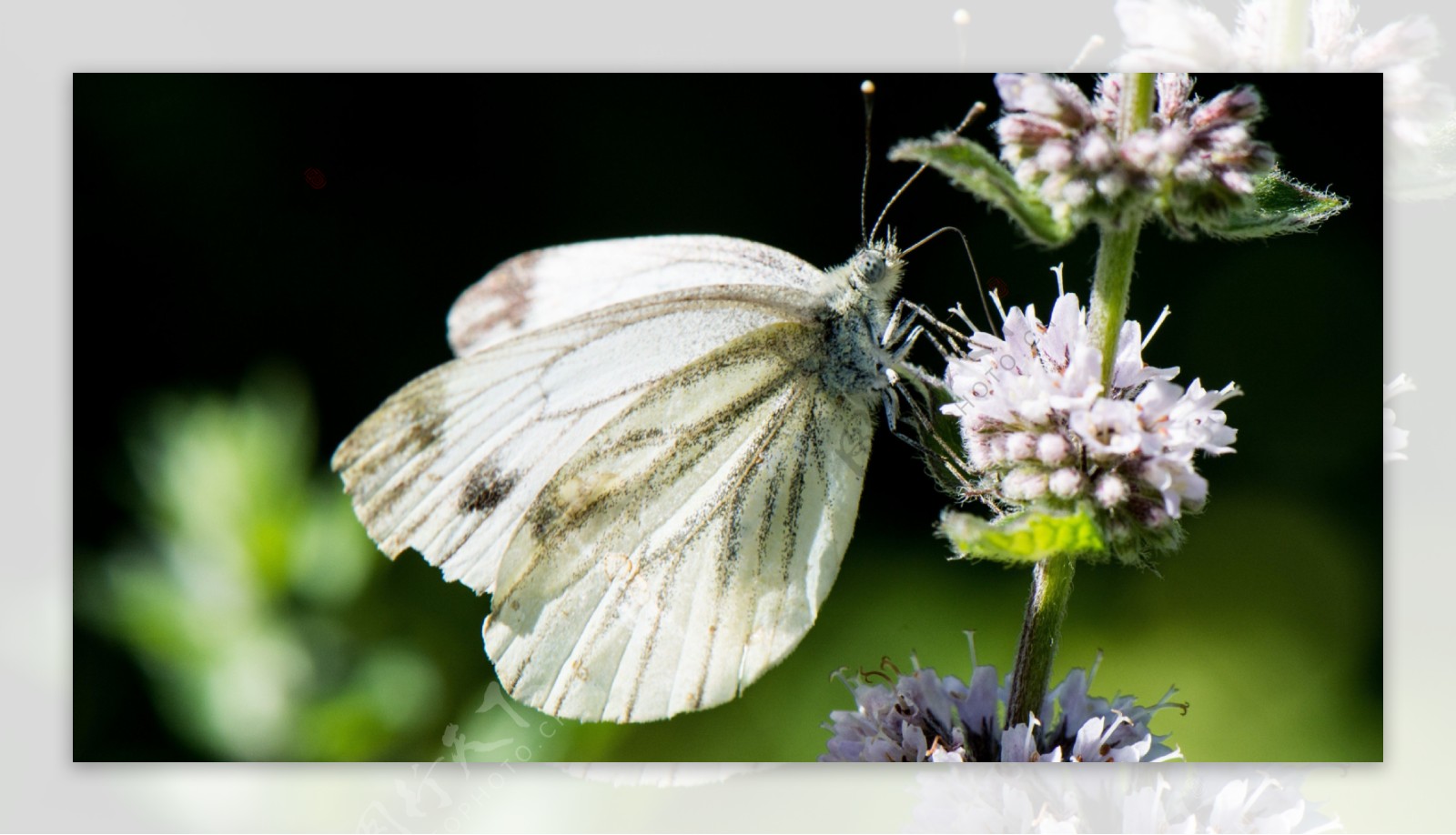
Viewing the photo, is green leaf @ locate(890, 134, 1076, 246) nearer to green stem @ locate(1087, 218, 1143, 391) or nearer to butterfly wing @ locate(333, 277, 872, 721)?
green stem @ locate(1087, 218, 1143, 391)

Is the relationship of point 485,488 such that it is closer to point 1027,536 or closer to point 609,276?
point 609,276

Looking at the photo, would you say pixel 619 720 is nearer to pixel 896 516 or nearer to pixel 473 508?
pixel 473 508

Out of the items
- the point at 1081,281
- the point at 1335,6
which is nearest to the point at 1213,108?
the point at 1335,6

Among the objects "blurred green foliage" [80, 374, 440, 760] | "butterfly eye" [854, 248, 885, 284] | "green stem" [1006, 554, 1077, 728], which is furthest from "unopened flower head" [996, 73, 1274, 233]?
"blurred green foliage" [80, 374, 440, 760]

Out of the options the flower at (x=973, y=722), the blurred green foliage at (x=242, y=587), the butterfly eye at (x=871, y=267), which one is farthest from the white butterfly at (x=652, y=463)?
the flower at (x=973, y=722)

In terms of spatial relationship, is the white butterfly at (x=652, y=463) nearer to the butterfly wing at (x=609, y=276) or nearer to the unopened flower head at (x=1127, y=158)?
the butterfly wing at (x=609, y=276)

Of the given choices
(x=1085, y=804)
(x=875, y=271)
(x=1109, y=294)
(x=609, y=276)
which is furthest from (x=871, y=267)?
(x=1085, y=804)
